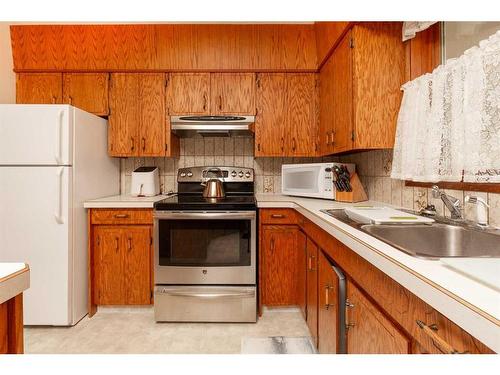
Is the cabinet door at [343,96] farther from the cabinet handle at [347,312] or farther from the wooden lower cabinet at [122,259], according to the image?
the wooden lower cabinet at [122,259]

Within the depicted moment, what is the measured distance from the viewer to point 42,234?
2.28 m

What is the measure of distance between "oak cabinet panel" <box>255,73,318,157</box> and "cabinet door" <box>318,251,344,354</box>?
1.28 meters

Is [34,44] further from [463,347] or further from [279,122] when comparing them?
[463,347]

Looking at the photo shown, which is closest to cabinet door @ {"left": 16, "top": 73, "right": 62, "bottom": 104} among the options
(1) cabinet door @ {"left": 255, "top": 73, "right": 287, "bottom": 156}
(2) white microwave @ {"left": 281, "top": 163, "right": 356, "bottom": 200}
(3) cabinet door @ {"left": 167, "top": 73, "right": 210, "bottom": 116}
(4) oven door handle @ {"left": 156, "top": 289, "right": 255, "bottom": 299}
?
(3) cabinet door @ {"left": 167, "top": 73, "right": 210, "bottom": 116}

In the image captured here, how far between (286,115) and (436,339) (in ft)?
7.72

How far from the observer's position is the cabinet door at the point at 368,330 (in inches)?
34.9

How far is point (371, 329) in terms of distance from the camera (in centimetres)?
105

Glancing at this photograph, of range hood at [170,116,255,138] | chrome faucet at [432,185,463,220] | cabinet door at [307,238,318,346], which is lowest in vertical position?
cabinet door at [307,238,318,346]

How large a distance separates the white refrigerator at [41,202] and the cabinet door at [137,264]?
1.21ft

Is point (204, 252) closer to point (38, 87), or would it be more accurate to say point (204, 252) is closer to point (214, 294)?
point (214, 294)

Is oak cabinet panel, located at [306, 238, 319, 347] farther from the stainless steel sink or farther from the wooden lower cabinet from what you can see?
the wooden lower cabinet

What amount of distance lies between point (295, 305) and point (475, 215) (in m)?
1.54

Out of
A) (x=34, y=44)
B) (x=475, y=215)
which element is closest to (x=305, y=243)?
(x=475, y=215)

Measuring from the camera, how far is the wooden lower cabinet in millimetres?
2514
